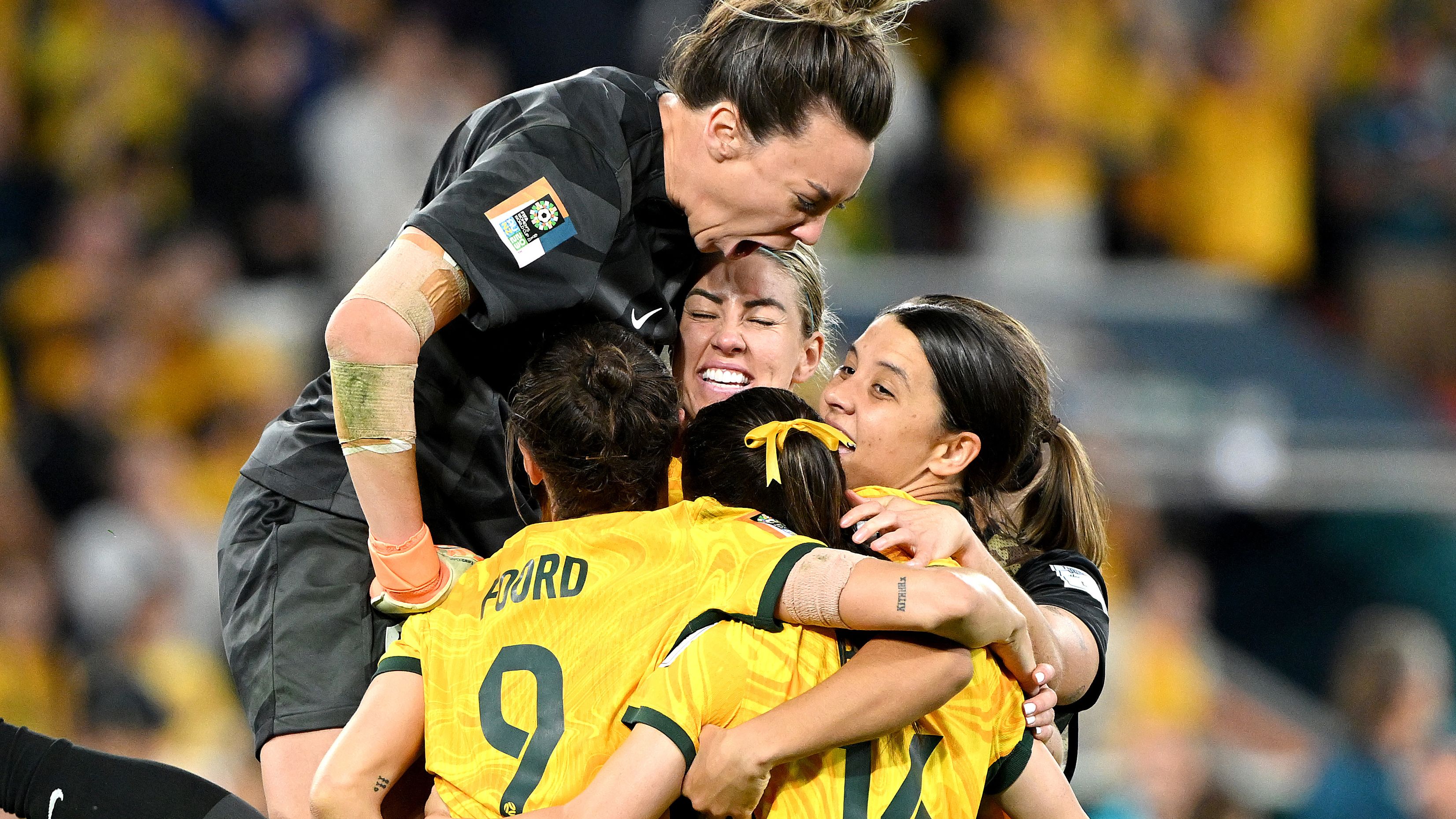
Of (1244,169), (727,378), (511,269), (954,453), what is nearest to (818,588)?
(954,453)

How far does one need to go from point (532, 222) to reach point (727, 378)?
0.54 meters

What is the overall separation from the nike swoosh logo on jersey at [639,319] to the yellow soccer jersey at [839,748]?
63 cm

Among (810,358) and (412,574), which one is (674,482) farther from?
(810,358)

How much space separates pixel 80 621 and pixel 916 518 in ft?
14.4

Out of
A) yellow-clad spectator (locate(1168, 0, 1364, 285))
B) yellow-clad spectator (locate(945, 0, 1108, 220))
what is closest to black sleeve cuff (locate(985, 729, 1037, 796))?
yellow-clad spectator (locate(945, 0, 1108, 220))

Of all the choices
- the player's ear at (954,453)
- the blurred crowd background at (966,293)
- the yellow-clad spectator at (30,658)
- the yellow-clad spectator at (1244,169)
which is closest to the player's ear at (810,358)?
the player's ear at (954,453)

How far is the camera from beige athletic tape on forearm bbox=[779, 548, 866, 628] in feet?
6.69

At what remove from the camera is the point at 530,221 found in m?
2.33

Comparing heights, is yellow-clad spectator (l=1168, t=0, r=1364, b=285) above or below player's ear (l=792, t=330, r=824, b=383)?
below

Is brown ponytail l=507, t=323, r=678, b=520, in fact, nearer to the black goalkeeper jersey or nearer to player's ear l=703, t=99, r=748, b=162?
the black goalkeeper jersey

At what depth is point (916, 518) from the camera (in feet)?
7.25

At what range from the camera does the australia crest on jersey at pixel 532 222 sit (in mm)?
2312

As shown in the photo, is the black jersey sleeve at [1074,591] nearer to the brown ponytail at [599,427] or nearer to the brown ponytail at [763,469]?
the brown ponytail at [763,469]

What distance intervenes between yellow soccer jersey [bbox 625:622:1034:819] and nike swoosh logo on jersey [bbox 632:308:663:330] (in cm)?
63
